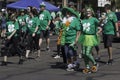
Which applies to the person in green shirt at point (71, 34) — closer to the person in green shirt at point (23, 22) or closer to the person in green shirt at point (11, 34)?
the person in green shirt at point (11, 34)

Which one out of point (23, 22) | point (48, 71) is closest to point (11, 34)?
point (48, 71)

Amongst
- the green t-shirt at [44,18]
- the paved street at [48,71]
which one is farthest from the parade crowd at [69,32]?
the paved street at [48,71]

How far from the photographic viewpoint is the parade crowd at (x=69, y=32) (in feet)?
41.4

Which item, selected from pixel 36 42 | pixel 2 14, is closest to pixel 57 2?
pixel 2 14

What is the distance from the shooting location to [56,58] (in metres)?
16.6

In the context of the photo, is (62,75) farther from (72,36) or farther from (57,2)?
(57,2)

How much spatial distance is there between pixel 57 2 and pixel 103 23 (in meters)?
42.7

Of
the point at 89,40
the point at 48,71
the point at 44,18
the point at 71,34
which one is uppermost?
the point at 44,18

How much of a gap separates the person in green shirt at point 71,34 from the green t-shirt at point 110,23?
67.7 inches

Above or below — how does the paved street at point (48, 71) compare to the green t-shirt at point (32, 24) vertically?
below

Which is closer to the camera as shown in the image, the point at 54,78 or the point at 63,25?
the point at 54,78

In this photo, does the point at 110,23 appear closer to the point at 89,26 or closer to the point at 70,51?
the point at 89,26

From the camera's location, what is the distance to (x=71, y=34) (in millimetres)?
12852

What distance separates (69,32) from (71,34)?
8 cm
